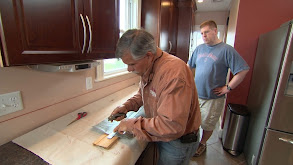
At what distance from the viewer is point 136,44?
2.41 ft

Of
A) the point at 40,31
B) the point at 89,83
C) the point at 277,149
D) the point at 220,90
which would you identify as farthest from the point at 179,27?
the point at 40,31

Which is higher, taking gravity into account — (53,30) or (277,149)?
(53,30)

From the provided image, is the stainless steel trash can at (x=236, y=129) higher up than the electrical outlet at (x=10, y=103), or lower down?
lower down

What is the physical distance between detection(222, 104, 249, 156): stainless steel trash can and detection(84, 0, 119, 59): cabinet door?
1.78 metres

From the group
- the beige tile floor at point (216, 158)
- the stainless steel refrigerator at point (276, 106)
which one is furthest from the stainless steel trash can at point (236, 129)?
the stainless steel refrigerator at point (276, 106)

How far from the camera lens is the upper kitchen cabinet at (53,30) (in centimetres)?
52

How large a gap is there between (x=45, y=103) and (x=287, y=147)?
2.03 meters

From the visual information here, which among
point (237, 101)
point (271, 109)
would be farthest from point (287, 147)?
point (237, 101)

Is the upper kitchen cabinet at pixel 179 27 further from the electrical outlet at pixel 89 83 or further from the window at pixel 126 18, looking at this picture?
the electrical outlet at pixel 89 83

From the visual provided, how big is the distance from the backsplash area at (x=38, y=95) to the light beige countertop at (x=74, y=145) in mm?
57

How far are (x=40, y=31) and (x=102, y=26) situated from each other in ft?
1.34

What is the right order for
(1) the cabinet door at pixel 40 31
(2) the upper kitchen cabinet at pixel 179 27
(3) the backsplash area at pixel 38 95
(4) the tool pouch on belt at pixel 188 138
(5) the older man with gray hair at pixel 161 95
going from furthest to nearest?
(2) the upper kitchen cabinet at pixel 179 27 < (4) the tool pouch on belt at pixel 188 138 < (3) the backsplash area at pixel 38 95 < (5) the older man with gray hair at pixel 161 95 < (1) the cabinet door at pixel 40 31

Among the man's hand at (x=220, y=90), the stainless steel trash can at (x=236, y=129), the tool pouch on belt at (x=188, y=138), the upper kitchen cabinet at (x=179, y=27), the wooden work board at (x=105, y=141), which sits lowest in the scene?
the stainless steel trash can at (x=236, y=129)

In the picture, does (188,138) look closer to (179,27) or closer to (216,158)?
(216,158)
